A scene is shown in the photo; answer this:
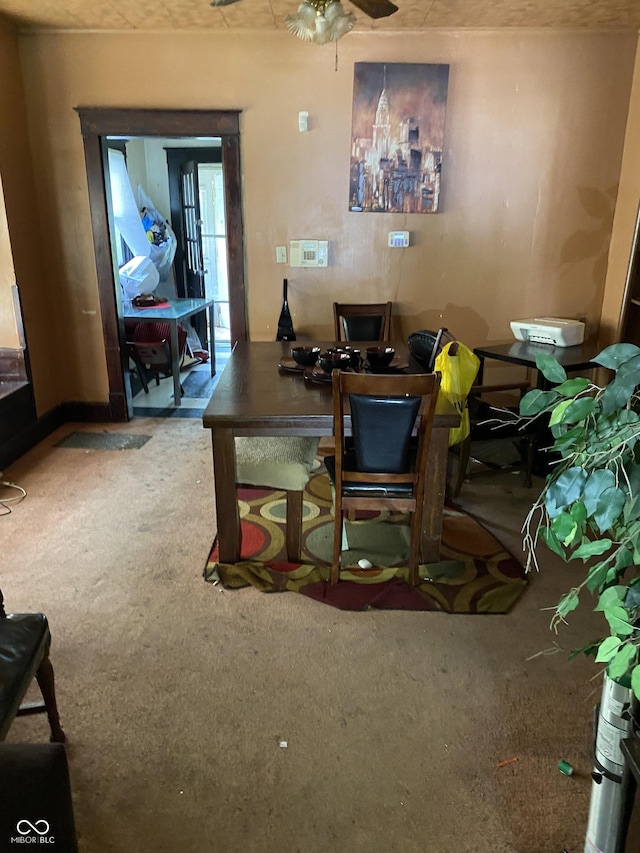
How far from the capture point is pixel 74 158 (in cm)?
400

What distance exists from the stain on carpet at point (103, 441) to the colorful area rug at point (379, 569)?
4.32 feet

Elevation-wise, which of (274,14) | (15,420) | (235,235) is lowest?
(15,420)

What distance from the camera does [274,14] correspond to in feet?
11.3

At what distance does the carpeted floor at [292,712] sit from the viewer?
5.04ft

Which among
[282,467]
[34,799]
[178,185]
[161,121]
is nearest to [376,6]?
[161,121]

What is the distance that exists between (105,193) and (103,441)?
5.49 ft

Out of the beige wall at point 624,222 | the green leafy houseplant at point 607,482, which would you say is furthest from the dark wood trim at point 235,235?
the green leafy houseplant at point 607,482

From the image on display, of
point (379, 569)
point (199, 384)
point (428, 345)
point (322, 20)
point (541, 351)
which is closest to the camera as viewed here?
point (322, 20)

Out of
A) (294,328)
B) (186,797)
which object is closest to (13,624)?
(186,797)

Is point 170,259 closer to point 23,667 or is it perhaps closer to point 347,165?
point 347,165

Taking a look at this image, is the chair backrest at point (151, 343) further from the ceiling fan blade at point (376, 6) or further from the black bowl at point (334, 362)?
the ceiling fan blade at point (376, 6)

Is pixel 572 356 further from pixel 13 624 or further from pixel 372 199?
pixel 13 624

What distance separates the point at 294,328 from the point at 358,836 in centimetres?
329

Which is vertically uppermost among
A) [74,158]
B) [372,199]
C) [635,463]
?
[74,158]
